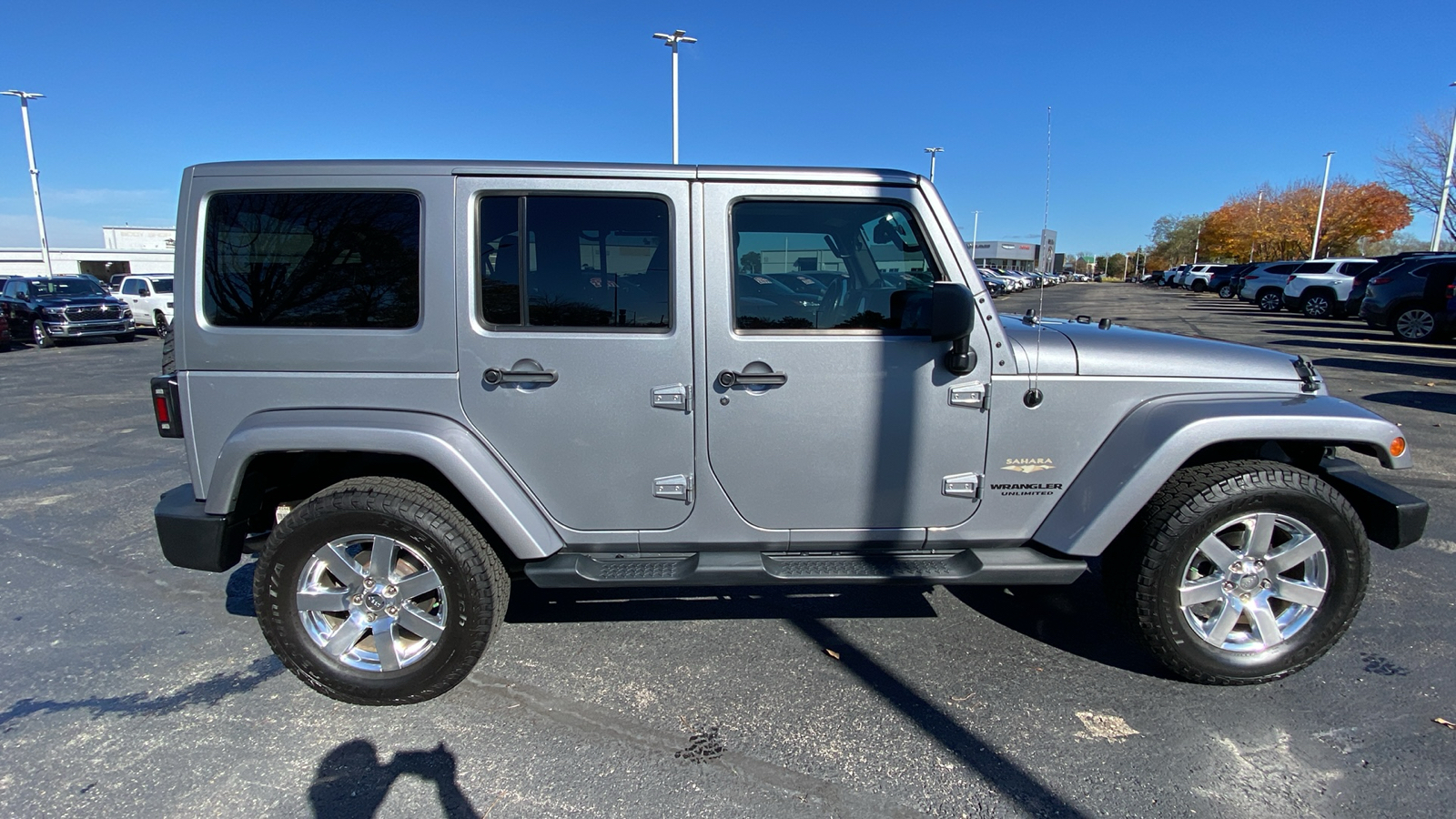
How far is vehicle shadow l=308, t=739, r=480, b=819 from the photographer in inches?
91.9

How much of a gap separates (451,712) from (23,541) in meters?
3.76

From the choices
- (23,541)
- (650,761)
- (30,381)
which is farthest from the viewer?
(30,381)

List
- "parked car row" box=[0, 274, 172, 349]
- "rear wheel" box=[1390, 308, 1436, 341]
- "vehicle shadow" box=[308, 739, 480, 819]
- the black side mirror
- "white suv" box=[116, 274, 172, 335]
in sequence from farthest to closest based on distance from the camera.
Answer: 1. "white suv" box=[116, 274, 172, 335]
2. "parked car row" box=[0, 274, 172, 349]
3. "rear wheel" box=[1390, 308, 1436, 341]
4. the black side mirror
5. "vehicle shadow" box=[308, 739, 480, 819]

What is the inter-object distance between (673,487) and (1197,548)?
2.01m

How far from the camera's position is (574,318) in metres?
2.87

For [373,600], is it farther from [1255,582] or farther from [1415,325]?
[1415,325]

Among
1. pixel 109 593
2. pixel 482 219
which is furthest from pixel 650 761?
pixel 109 593

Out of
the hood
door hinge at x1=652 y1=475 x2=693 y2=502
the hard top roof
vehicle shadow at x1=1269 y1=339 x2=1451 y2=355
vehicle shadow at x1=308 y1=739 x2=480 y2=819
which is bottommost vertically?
vehicle shadow at x1=308 y1=739 x2=480 y2=819

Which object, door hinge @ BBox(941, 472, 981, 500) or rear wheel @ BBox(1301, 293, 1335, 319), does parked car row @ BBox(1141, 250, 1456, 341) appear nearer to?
rear wheel @ BBox(1301, 293, 1335, 319)

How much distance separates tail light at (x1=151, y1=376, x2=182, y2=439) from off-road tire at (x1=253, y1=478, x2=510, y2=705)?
605 millimetres

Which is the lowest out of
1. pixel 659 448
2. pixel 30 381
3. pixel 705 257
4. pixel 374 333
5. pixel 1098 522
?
pixel 30 381

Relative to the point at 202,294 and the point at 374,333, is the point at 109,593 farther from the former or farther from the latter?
the point at 374,333

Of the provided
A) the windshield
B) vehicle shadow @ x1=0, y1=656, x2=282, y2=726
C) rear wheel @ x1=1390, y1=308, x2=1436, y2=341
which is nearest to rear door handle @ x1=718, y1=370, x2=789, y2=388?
vehicle shadow @ x1=0, y1=656, x2=282, y2=726

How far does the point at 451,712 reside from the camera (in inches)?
112
